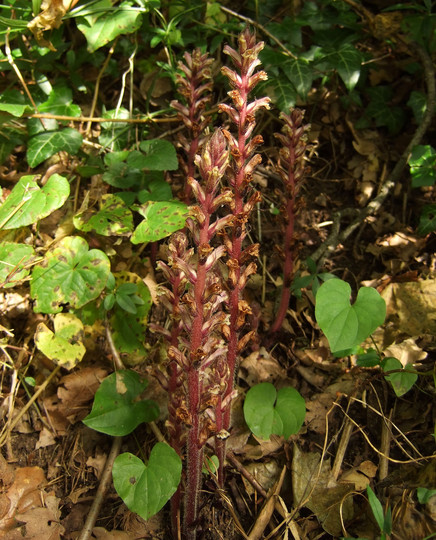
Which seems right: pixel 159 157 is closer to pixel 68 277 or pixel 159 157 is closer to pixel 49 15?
pixel 68 277

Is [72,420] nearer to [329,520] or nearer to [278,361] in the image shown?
[278,361]

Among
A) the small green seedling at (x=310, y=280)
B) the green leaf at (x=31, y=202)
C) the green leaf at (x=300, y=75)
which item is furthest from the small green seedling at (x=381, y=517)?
A: the green leaf at (x=300, y=75)

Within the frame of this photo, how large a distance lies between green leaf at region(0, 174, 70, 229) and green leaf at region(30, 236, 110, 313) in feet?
0.73

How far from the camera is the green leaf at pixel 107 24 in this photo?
2734mm

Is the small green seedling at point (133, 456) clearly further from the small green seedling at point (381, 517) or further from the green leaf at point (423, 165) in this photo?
the green leaf at point (423, 165)

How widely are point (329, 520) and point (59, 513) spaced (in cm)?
122

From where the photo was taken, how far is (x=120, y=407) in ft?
7.00

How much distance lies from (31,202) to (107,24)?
120 centimetres

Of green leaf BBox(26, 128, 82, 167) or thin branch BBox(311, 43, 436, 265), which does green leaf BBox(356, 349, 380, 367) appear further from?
green leaf BBox(26, 128, 82, 167)

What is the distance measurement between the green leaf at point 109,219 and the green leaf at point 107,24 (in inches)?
37.2

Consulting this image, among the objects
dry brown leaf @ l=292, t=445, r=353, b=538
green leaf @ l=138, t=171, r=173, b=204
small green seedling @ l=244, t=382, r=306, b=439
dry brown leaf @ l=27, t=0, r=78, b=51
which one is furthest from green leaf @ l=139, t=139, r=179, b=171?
dry brown leaf @ l=292, t=445, r=353, b=538

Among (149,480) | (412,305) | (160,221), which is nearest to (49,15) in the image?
(160,221)

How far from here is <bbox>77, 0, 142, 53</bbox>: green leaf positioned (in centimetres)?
273

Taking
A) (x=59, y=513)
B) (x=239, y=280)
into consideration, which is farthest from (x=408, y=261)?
(x=59, y=513)
